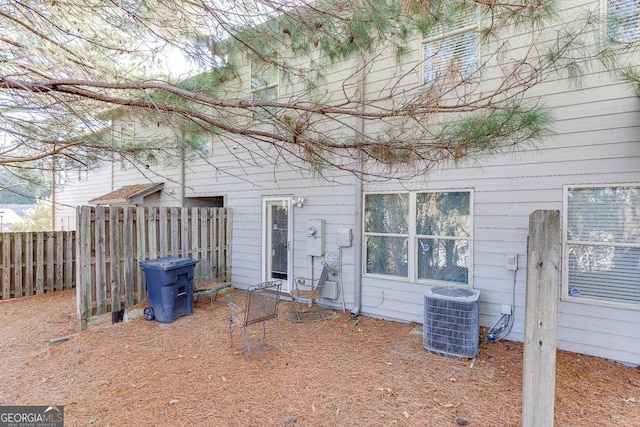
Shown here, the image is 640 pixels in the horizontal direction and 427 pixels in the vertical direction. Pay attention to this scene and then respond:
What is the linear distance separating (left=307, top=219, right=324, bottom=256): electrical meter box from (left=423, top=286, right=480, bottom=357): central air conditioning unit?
218 centimetres

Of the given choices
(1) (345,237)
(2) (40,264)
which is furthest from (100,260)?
(1) (345,237)

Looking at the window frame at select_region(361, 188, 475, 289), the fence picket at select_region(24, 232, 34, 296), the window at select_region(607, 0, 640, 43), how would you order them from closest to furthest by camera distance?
1. the window at select_region(607, 0, 640, 43)
2. the window frame at select_region(361, 188, 475, 289)
3. the fence picket at select_region(24, 232, 34, 296)

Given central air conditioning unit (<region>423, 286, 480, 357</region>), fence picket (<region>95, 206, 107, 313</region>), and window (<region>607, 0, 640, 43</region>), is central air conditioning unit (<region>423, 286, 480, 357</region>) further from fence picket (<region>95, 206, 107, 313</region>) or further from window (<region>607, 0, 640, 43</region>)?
fence picket (<region>95, 206, 107, 313</region>)

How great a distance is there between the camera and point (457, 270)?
450 centimetres

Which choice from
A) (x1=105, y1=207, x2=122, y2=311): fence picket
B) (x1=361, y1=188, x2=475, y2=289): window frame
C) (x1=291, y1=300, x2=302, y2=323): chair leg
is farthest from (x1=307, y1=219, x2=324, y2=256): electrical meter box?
(x1=105, y1=207, x2=122, y2=311): fence picket

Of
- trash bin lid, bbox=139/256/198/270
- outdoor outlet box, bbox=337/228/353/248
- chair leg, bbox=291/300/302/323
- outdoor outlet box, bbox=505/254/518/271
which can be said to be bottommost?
chair leg, bbox=291/300/302/323

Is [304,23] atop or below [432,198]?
atop

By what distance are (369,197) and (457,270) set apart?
1723 millimetres

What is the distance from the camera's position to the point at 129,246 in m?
5.47

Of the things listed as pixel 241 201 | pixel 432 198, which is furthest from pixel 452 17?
pixel 241 201

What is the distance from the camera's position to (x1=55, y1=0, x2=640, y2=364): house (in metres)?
3.46

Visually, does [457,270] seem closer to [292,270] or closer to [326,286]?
[326,286]

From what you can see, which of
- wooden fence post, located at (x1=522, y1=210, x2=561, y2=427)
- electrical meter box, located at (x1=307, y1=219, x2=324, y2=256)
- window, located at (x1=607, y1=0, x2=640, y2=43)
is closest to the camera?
wooden fence post, located at (x1=522, y1=210, x2=561, y2=427)

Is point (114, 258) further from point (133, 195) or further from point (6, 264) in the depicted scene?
point (6, 264)
